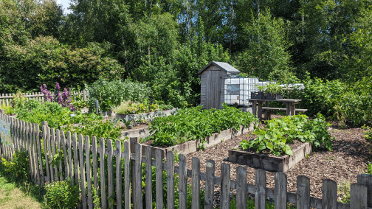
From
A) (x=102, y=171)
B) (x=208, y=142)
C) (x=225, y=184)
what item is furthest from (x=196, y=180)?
(x=208, y=142)

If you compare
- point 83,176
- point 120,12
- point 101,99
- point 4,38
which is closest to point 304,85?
point 101,99

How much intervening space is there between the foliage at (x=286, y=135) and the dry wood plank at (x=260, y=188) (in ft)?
9.27

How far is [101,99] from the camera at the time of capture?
11039 millimetres

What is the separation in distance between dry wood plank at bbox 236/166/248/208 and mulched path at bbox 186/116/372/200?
2100mm

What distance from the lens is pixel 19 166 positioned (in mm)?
4648

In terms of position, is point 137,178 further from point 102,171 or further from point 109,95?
point 109,95

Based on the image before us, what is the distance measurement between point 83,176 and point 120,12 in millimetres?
19932

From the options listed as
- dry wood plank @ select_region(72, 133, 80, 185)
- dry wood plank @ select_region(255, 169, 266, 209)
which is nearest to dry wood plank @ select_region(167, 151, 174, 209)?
dry wood plank @ select_region(255, 169, 266, 209)

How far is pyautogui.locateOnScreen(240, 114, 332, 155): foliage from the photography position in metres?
4.69

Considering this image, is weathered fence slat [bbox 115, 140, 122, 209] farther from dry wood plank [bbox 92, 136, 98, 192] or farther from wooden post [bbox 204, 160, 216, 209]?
wooden post [bbox 204, 160, 216, 209]

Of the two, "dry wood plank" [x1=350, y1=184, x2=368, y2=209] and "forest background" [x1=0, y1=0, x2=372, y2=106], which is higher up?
"forest background" [x1=0, y1=0, x2=372, y2=106]

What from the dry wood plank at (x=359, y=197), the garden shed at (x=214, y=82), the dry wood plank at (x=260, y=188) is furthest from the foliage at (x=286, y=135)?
the garden shed at (x=214, y=82)

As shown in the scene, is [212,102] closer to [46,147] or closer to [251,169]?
[251,169]

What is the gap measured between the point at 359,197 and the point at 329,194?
0.16 meters
